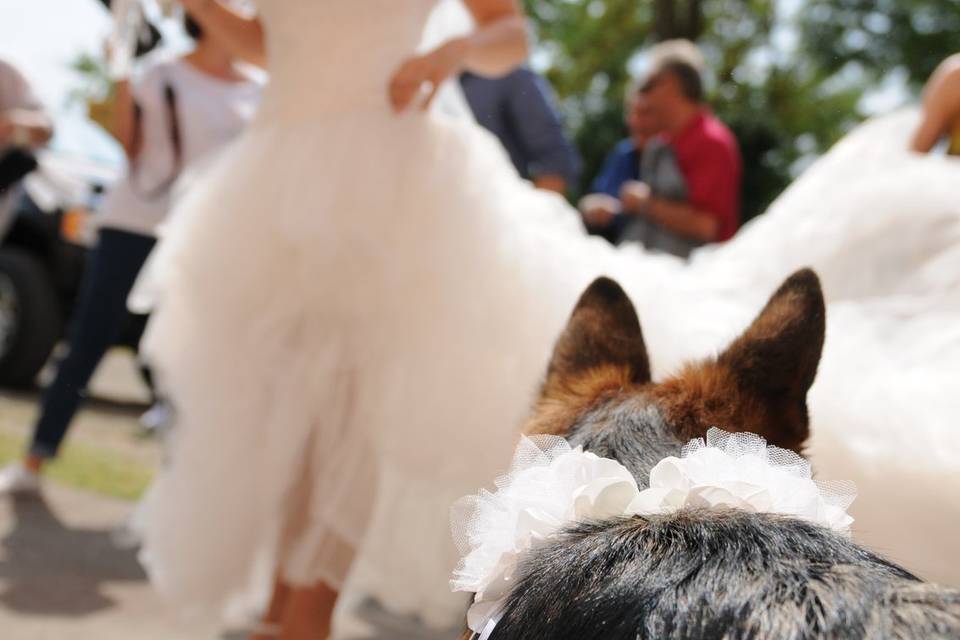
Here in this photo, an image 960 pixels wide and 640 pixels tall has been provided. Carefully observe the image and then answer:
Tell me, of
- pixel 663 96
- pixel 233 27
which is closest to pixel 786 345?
pixel 233 27

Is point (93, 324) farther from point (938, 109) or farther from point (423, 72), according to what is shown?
point (938, 109)

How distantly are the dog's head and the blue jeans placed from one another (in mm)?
3401

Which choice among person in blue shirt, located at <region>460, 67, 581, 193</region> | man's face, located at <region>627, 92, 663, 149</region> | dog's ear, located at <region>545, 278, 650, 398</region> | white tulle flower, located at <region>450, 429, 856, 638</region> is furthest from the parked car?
white tulle flower, located at <region>450, 429, 856, 638</region>

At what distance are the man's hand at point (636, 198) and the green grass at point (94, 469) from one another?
9.67 feet

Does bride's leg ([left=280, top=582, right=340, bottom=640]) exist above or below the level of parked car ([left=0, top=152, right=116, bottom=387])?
above

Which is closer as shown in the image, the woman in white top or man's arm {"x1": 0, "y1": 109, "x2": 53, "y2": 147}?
the woman in white top

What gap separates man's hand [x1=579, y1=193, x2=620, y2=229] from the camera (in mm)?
5414

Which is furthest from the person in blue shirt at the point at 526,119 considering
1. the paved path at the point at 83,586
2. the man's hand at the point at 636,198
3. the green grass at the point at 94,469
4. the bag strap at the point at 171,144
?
the green grass at the point at 94,469

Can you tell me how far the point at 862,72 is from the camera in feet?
75.8

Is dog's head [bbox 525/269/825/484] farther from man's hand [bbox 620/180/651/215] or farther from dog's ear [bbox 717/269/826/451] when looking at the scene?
man's hand [bbox 620/180/651/215]

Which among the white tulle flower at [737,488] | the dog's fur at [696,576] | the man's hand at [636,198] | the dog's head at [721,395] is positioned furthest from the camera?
the man's hand at [636,198]

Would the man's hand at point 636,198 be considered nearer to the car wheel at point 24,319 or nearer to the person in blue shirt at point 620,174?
the person in blue shirt at point 620,174

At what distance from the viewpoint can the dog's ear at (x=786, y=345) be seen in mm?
1611

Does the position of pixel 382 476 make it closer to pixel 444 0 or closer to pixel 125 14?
pixel 444 0
